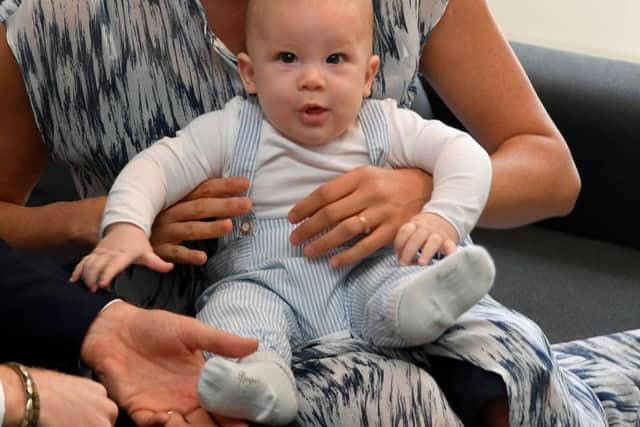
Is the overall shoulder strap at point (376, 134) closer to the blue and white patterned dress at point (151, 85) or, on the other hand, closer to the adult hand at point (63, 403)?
the blue and white patterned dress at point (151, 85)

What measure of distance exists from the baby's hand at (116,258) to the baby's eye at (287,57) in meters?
0.28

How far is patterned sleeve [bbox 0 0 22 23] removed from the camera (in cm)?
A: 135

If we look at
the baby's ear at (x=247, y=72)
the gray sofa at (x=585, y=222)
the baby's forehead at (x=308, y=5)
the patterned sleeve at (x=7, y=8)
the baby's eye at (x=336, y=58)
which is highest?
the baby's forehead at (x=308, y=5)

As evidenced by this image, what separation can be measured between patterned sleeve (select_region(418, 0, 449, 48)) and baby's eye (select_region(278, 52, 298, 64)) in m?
0.25

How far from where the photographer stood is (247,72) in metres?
1.28

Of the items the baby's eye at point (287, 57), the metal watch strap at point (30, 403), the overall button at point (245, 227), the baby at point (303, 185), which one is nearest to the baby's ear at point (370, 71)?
the baby at point (303, 185)

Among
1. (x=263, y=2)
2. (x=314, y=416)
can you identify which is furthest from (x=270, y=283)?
(x=263, y=2)

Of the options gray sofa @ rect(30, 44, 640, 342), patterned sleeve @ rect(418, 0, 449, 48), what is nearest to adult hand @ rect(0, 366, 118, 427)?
patterned sleeve @ rect(418, 0, 449, 48)

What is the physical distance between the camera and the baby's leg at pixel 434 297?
1023mm

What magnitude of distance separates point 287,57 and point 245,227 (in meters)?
0.22

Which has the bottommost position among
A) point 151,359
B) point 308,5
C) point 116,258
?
point 151,359

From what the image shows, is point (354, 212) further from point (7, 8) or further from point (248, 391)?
point (7, 8)

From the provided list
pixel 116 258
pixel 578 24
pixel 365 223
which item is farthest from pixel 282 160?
pixel 578 24

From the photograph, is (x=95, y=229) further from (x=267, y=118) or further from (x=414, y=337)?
(x=414, y=337)
